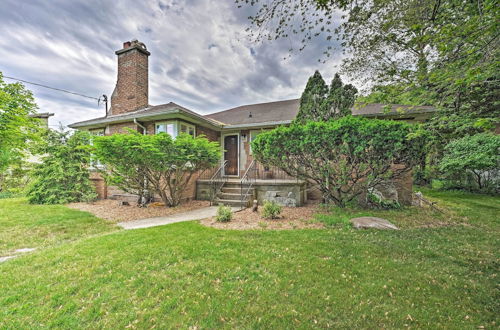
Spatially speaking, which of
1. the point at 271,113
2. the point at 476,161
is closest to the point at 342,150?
the point at 271,113

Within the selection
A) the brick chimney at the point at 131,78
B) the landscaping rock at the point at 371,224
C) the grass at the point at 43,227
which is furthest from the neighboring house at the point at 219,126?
the grass at the point at 43,227

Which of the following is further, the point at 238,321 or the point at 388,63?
the point at 388,63

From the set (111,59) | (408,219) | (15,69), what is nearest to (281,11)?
(408,219)

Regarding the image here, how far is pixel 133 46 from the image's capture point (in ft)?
31.8

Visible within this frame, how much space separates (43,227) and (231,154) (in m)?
7.30

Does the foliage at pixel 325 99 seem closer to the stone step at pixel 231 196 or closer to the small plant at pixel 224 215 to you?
the stone step at pixel 231 196

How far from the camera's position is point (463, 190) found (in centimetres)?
1080

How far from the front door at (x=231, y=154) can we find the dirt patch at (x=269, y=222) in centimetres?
454

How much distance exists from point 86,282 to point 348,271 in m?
3.39

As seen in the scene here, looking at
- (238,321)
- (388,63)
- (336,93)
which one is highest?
(388,63)

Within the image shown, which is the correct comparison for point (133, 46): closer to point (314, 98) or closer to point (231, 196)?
point (231, 196)

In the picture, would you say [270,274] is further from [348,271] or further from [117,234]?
[117,234]

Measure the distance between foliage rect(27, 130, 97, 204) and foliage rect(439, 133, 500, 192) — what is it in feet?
52.8

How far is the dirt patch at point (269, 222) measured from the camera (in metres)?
4.98
